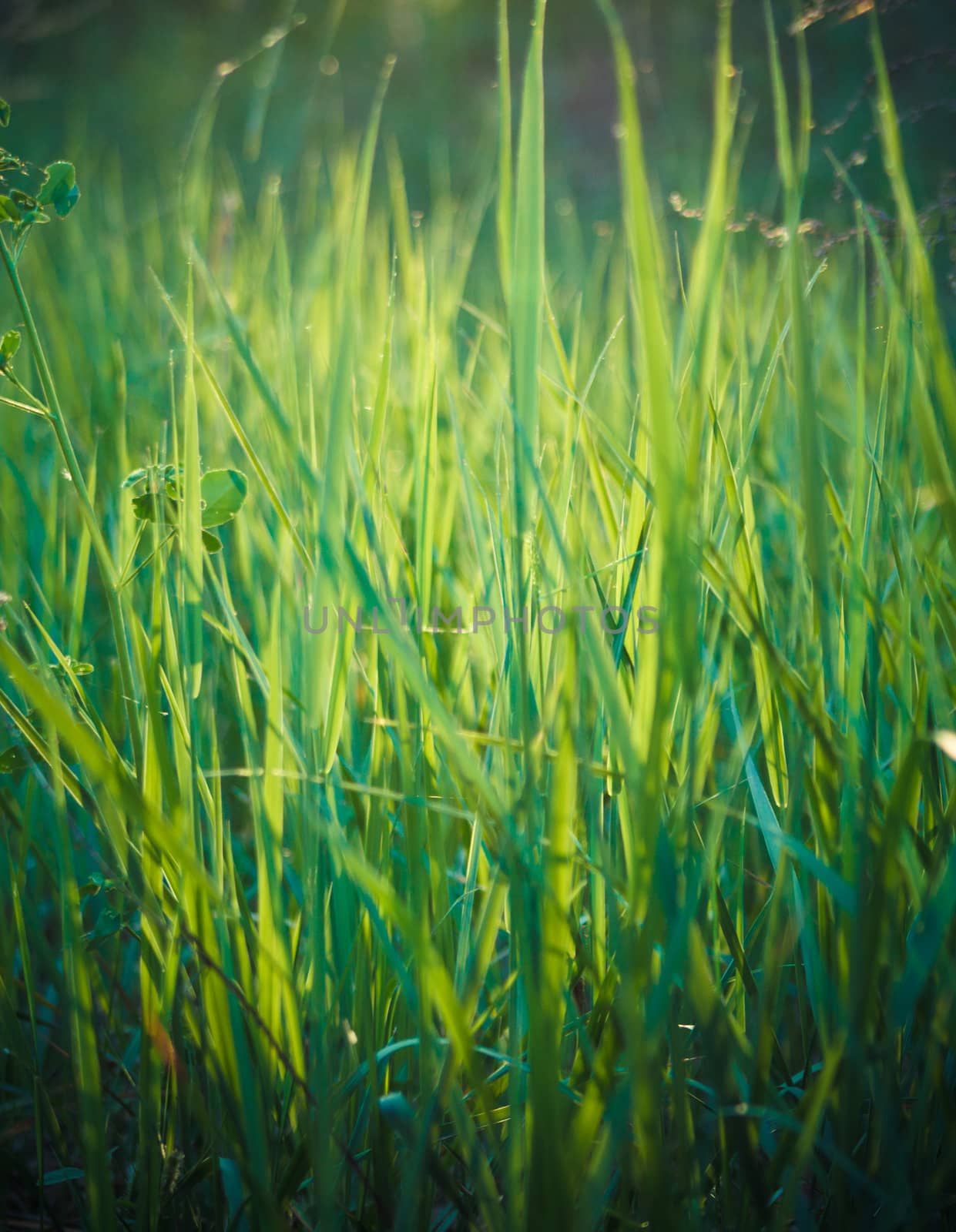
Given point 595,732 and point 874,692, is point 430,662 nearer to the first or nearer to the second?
point 595,732

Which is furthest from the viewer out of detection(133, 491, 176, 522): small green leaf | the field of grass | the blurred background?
the blurred background

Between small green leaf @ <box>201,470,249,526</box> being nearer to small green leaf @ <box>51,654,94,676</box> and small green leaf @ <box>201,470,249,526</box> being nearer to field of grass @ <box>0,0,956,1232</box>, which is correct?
field of grass @ <box>0,0,956,1232</box>

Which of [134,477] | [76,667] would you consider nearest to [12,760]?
[76,667]

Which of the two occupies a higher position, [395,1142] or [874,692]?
[874,692]

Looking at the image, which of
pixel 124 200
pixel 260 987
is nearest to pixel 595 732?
pixel 260 987

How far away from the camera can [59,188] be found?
0.43 m

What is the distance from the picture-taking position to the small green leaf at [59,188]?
425 mm

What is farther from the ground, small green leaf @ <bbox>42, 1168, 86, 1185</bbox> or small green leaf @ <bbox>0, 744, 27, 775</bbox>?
small green leaf @ <bbox>0, 744, 27, 775</bbox>

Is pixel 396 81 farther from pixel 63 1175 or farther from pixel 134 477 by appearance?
pixel 63 1175

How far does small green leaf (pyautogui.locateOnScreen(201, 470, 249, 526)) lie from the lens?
0.44m

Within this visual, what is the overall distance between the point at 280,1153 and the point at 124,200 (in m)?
2.58

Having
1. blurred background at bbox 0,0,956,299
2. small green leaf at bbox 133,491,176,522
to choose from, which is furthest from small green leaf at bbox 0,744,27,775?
blurred background at bbox 0,0,956,299

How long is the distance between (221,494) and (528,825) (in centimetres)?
27

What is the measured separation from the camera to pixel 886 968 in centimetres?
36
